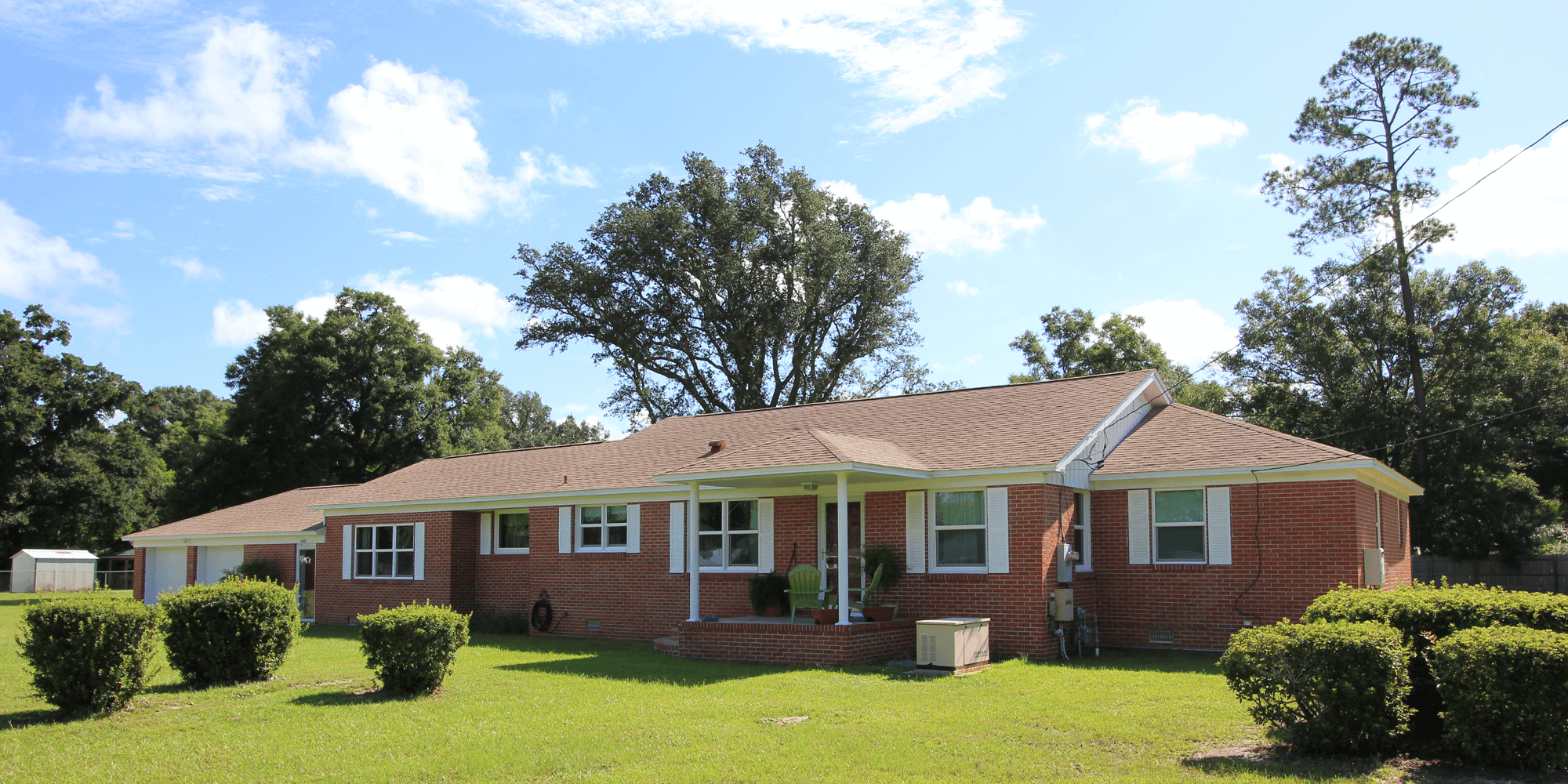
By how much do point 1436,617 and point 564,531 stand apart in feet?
54.1

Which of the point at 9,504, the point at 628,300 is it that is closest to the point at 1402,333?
the point at 628,300

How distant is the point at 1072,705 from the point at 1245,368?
950 inches

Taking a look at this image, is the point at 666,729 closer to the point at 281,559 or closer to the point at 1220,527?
the point at 1220,527

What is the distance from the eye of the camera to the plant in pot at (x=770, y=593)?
57.7 feet

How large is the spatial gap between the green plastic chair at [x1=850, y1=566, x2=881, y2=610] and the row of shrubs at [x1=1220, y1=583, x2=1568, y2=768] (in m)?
7.63

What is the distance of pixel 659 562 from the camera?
20.0 meters

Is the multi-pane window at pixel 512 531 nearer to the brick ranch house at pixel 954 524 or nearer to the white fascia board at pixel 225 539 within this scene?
the brick ranch house at pixel 954 524

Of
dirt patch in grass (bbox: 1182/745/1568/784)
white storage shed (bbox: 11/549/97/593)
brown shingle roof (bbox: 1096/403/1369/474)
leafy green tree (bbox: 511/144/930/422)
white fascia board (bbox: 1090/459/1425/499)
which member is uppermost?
leafy green tree (bbox: 511/144/930/422)

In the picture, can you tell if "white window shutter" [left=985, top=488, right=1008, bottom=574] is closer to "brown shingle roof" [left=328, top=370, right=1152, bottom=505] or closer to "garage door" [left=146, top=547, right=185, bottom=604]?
"brown shingle roof" [left=328, top=370, right=1152, bottom=505]

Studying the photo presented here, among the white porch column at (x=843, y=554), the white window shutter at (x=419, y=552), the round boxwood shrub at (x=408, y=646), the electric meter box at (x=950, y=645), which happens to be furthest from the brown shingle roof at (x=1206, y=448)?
the white window shutter at (x=419, y=552)

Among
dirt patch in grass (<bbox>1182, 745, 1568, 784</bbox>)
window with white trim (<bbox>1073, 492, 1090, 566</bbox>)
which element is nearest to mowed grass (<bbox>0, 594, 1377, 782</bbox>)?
dirt patch in grass (<bbox>1182, 745, 1568, 784</bbox>)

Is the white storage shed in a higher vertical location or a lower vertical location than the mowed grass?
lower

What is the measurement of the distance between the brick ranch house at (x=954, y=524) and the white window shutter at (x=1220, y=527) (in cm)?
3

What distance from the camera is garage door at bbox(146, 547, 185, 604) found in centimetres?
3130
